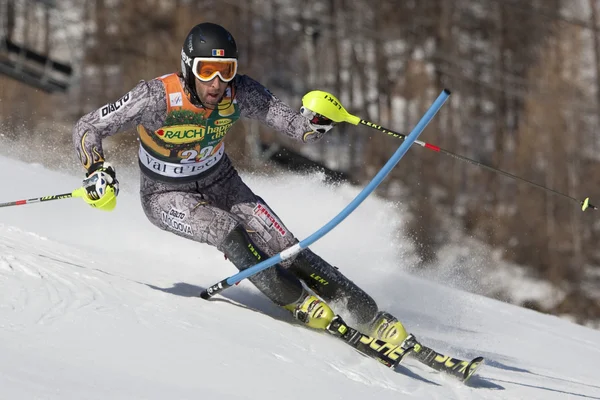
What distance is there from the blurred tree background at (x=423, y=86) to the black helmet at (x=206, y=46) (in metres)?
14.7

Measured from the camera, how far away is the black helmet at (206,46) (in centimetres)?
507

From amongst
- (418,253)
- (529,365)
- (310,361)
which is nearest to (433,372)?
(310,361)

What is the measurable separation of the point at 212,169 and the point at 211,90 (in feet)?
2.10

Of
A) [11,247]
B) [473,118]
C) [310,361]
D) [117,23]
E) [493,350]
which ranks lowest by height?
[11,247]

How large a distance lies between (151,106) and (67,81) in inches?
809

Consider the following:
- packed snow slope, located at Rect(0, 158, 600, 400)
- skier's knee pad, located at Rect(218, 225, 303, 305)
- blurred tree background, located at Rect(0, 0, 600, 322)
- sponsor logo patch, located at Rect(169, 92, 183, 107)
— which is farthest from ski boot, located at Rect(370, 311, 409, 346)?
blurred tree background, located at Rect(0, 0, 600, 322)

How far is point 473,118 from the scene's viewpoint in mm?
29156

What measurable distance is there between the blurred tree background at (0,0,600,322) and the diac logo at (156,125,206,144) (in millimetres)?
14506

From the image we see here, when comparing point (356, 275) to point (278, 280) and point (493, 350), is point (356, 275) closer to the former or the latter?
point (493, 350)

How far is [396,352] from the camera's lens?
4.92m

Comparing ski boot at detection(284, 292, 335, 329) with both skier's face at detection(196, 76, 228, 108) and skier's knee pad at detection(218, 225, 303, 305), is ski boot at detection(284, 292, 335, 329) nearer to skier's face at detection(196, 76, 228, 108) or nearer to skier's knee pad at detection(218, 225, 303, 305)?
skier's knee pad at detection(218, 225, 303, 305)

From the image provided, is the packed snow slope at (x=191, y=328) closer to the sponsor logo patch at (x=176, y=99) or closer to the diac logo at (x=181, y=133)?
the diac logo at (x=181, y=133)

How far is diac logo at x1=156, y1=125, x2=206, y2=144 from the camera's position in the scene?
5305 millimetres

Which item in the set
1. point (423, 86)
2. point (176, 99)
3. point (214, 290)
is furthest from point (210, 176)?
point (423, 86)
